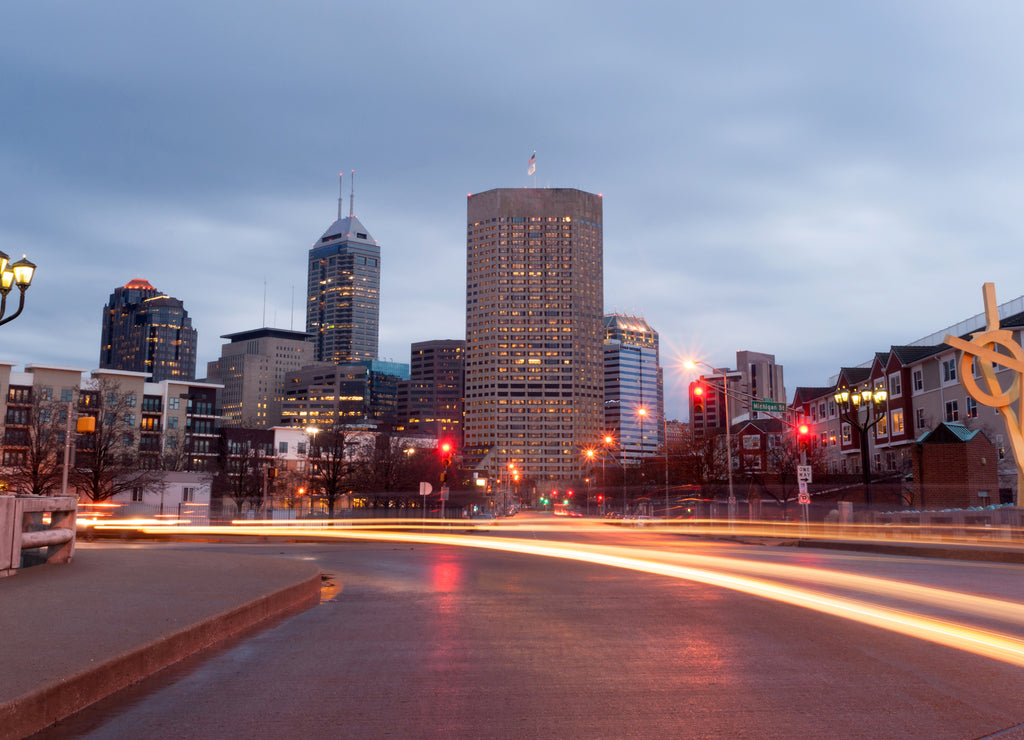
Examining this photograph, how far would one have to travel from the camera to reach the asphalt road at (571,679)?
6.12 meters

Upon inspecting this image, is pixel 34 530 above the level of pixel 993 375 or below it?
below

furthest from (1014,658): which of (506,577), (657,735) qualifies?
(506,577)

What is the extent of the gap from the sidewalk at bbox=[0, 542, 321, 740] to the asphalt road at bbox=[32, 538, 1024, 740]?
0.26 metres

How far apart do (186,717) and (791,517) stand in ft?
162

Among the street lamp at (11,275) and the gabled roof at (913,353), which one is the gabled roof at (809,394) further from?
the street lamp at (11,275)

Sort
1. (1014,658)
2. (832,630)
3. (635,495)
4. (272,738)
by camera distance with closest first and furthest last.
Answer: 1. (272,738)
2. (1014,658)
3. (832,630)
4. (635,495)

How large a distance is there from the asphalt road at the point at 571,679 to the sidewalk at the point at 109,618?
258 millimetres

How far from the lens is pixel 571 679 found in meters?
7.68

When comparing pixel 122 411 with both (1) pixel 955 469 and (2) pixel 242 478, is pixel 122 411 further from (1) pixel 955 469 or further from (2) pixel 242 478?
(1) pixel 955 469

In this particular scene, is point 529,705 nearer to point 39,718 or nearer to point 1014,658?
point 39,718

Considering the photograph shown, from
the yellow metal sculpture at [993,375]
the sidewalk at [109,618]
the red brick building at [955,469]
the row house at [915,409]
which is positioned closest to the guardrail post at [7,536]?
the sidewalk at [109,618]

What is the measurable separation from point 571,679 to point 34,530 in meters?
11.4

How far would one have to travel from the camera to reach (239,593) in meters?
12.5

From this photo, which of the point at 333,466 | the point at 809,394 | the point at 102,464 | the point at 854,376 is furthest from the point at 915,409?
the point at 102,464
